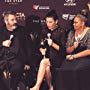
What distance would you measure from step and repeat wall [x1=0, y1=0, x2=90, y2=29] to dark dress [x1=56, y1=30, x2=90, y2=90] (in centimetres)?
86

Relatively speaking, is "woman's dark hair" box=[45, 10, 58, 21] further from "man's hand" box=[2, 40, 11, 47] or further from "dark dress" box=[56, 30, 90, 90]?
"man's hand" box=[2, 40, 11, 47]

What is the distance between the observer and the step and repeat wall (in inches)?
327

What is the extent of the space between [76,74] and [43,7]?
1689mm

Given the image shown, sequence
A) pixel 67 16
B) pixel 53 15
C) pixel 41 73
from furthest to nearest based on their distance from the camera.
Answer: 1. pixel 67 16
2. pixel 53 15
3. pixel 41 73

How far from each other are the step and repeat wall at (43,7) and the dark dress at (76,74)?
34.0 inches

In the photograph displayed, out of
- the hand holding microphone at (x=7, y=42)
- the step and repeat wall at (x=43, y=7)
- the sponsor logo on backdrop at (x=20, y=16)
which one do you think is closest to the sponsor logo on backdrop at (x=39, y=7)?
the step and repeat wall at (x=43, y=7)

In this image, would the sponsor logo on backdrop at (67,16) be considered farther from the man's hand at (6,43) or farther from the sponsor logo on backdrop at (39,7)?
the man's hand at (6,43)

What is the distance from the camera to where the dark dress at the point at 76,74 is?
7.26 metres

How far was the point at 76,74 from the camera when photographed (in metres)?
7.25

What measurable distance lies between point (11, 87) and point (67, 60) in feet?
3.32

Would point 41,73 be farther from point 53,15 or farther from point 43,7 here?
point 43,7

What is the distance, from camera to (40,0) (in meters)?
8.45

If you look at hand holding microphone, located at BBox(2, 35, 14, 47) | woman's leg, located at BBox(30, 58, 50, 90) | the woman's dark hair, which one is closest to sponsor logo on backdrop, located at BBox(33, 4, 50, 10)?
the woman's dark hair

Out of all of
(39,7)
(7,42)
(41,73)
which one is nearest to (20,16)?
(39,7)
